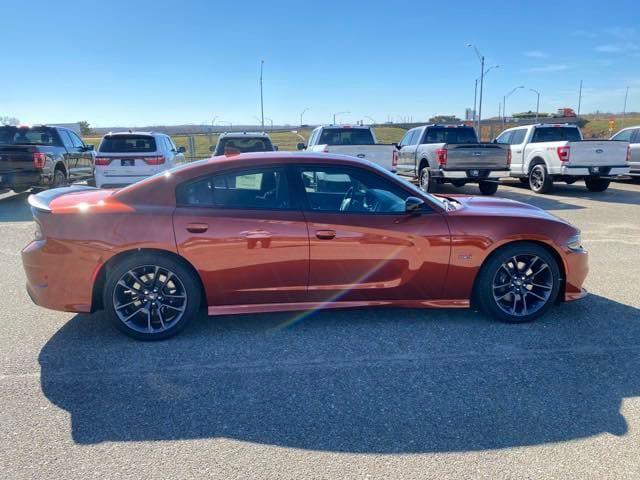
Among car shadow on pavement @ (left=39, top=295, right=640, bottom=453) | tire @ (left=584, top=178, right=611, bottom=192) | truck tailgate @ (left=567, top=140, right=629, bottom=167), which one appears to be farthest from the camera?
tire @ (left=584, top=178, right=611, bottom=192)

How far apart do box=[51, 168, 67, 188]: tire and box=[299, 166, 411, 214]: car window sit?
1010cm

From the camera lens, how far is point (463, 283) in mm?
4238

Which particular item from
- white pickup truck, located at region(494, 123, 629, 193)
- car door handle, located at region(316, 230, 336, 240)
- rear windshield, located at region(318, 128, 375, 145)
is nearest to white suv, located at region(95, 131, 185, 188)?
rear windshield, located at region(318, 128, 375, 145)

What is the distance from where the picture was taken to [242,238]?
3.91 m

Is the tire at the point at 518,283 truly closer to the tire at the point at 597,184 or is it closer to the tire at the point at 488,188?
the tire at the point at 488,188

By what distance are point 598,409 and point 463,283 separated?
57.9 inches

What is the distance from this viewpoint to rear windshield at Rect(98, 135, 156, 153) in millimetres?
11445

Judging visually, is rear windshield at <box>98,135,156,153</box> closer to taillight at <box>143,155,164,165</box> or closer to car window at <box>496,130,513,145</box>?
taillight at <box>143,155,164,165</box>

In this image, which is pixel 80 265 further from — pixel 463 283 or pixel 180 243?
pixel 463 283

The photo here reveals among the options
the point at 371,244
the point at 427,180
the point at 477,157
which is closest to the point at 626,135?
the point at 477,157

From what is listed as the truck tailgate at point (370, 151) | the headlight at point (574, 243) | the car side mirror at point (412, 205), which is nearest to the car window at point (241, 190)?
the car side mirror at point (412, 205)

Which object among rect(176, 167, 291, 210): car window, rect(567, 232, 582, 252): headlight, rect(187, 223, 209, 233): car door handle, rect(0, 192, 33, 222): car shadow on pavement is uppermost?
rect(176, 167, 291, 210): car window

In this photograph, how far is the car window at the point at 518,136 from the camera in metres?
15.0

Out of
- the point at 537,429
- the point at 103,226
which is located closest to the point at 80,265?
the point at 103,226
